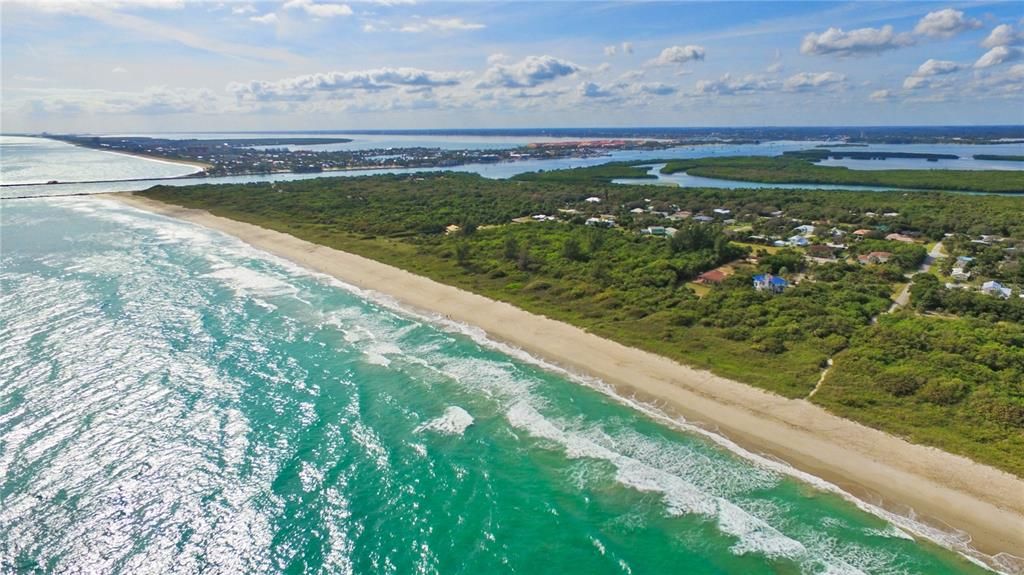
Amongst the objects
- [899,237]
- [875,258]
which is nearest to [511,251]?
[875,258]

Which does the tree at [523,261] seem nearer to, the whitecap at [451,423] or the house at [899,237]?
the whitecap at [451,423]

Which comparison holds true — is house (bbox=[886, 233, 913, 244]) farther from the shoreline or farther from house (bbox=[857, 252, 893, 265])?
the shoreline

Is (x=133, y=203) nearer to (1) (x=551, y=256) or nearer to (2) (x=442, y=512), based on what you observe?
(1) (x=551, y=256)

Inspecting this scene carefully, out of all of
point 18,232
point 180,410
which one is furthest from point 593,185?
point 180,410

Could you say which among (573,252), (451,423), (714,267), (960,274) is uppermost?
(573,252)

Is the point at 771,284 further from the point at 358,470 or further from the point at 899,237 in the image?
the point at 358,470

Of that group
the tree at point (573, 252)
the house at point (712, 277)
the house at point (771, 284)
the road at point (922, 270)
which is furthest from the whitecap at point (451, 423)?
the road at point (922, 270)

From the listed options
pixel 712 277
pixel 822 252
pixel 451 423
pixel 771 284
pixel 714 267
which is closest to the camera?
pixel 451 423
